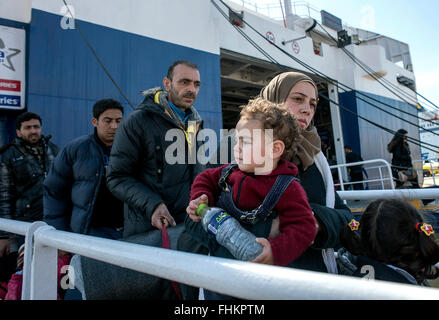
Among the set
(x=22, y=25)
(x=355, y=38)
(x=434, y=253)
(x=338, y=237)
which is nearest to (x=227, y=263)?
(x=338, y=237)

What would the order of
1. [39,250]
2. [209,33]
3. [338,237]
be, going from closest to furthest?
[338,237], [39,250], [209,33]

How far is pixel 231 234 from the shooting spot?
878mm

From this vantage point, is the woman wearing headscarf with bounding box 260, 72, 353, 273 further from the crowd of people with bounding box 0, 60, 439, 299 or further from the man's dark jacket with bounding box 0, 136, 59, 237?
the man's dark jacket with bounding box 0, 136, 59, 237

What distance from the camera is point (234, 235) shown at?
873 millimetres

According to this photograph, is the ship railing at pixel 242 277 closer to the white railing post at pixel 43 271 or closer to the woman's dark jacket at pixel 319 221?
the white railing post at pixel 43 271

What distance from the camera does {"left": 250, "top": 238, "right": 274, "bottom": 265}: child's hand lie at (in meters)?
0.82

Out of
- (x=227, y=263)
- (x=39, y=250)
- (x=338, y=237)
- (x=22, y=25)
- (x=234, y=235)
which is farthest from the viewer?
(x=22, y=25)

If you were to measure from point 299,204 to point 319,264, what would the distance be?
301mm

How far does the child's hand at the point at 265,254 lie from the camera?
2.69 ft

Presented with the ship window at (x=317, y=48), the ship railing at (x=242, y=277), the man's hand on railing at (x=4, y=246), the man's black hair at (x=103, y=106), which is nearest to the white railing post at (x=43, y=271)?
the ship railing at (x=242, y=277)

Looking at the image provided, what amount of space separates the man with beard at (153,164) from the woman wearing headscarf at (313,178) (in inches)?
22.8

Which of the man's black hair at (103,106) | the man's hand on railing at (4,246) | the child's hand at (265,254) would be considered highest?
the man's black hair at (103,106)
